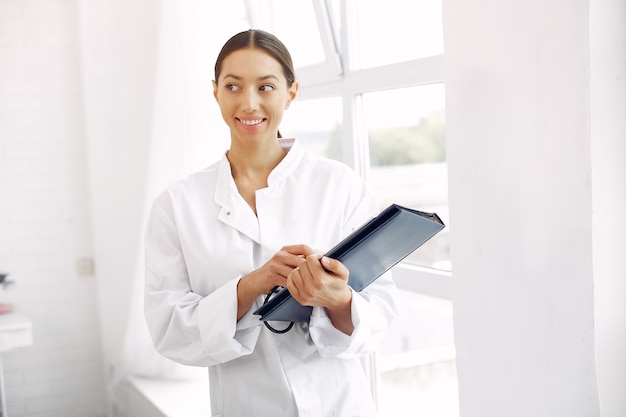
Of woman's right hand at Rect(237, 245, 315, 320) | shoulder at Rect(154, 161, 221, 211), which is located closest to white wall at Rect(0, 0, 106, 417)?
shoulder at Rect(154, 161, 221, 211)

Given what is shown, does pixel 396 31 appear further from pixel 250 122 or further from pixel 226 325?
pixel 226 325

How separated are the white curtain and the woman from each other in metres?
1.66

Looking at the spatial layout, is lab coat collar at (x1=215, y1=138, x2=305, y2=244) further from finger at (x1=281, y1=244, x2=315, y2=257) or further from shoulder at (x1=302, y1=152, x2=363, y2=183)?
finger at (x1=281, y1=244, x2=315, y2=257)

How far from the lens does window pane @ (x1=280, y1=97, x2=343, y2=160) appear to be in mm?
3066

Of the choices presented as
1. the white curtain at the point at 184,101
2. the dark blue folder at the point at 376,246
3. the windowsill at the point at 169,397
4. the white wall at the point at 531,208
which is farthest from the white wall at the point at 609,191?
the white curtain at the point at 184,101

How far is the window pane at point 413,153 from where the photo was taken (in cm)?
250

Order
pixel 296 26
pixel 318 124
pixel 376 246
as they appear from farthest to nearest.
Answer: pixel 296 26 < pixel 318 124 < pixel 376 246

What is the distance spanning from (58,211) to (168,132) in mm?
1146

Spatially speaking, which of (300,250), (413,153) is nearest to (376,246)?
(300,250)

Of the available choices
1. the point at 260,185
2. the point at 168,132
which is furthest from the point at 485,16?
the point at 168,132

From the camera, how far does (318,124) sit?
3.23 meters

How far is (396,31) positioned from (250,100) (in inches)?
41.8

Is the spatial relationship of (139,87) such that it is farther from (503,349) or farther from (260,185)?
(503,349)

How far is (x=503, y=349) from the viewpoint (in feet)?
5.54
